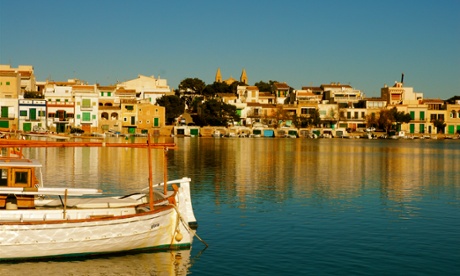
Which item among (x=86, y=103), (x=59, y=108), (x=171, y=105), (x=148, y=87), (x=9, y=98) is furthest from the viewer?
(x=148, y=87)

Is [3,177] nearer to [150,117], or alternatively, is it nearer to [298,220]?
[298,220]

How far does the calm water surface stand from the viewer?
662 inches

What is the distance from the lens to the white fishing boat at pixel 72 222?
52.7 ft

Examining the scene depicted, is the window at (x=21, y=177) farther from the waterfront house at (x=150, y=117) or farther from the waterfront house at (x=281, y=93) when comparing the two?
the waterfront house at (x=281, y=93)

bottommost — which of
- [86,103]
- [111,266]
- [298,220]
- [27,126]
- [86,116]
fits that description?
[111,266]

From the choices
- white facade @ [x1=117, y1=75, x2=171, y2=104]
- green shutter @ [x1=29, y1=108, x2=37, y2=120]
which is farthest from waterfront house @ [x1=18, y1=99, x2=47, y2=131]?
white facade @ [x1=117, y1=75, x2=171, y2=104]

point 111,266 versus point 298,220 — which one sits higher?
point 298,220

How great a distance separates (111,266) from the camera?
1652 cm

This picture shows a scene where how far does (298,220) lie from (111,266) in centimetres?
920

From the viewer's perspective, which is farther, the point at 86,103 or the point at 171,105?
the point at 171,105

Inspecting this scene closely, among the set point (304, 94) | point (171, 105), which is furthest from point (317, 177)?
point (304, 94)

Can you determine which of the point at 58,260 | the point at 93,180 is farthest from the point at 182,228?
the point at 93,180

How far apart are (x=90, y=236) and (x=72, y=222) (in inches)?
26.6

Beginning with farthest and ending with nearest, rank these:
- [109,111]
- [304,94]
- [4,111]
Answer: [304,94]
[109,111]
[4,111]
